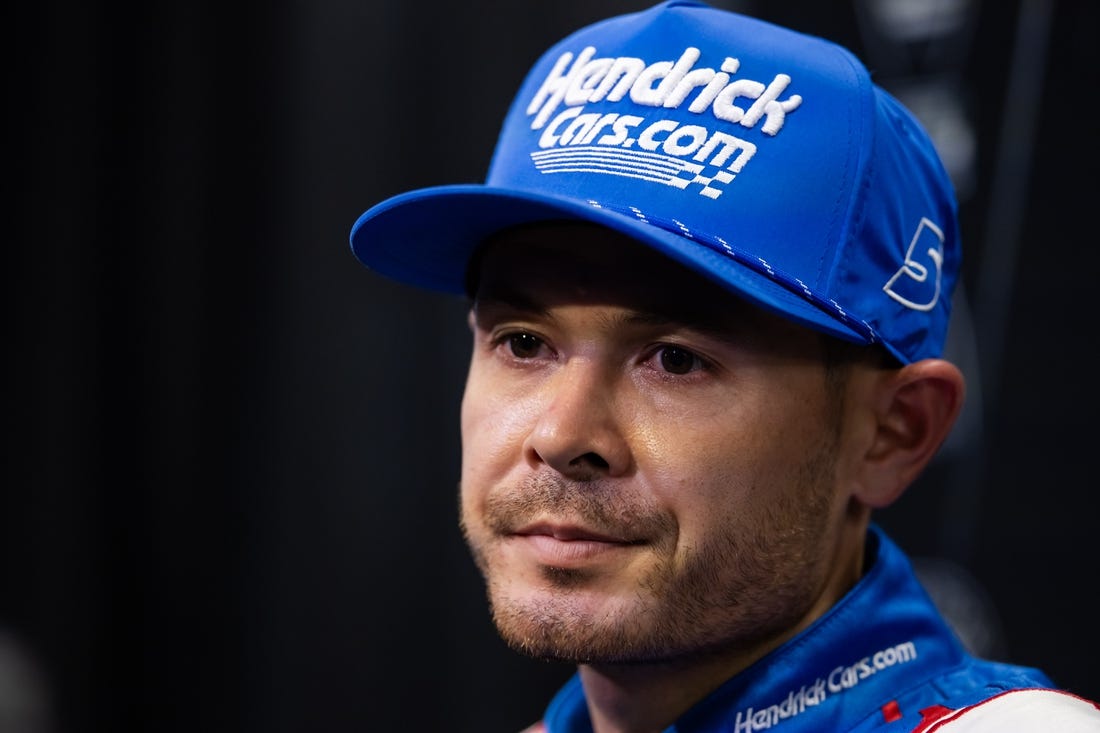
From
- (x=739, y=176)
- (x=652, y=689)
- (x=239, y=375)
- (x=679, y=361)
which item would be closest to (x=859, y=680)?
(x=652, y=689)

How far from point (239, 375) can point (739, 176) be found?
1.61m

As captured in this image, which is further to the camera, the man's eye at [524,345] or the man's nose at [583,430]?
the man's eye at [524,345]

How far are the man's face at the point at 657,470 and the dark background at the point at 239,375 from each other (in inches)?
46.0

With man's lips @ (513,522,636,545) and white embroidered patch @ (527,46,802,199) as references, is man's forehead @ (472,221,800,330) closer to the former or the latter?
white embroidered patch @ (527,46,802,199)

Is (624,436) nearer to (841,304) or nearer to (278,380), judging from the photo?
(841,304)

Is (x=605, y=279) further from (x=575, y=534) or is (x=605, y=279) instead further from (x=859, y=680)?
(x=859, y=680)

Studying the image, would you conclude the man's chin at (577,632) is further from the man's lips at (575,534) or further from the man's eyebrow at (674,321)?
the man's eyebrow at (674,321)

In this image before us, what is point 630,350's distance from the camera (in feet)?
3.35

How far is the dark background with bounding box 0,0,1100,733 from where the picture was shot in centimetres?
225

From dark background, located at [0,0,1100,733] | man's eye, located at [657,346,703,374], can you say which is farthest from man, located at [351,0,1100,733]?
dark background, located at [0,0,1100,733]

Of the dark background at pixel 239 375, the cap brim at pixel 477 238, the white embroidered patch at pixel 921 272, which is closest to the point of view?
the cap brim at pixel 477 238

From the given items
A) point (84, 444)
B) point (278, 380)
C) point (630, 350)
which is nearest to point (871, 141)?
point (630, 350)

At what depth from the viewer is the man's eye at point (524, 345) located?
1.09m

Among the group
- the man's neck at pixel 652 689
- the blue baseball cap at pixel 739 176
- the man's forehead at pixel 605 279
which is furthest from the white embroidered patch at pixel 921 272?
the man's neck at pixel 652 689
